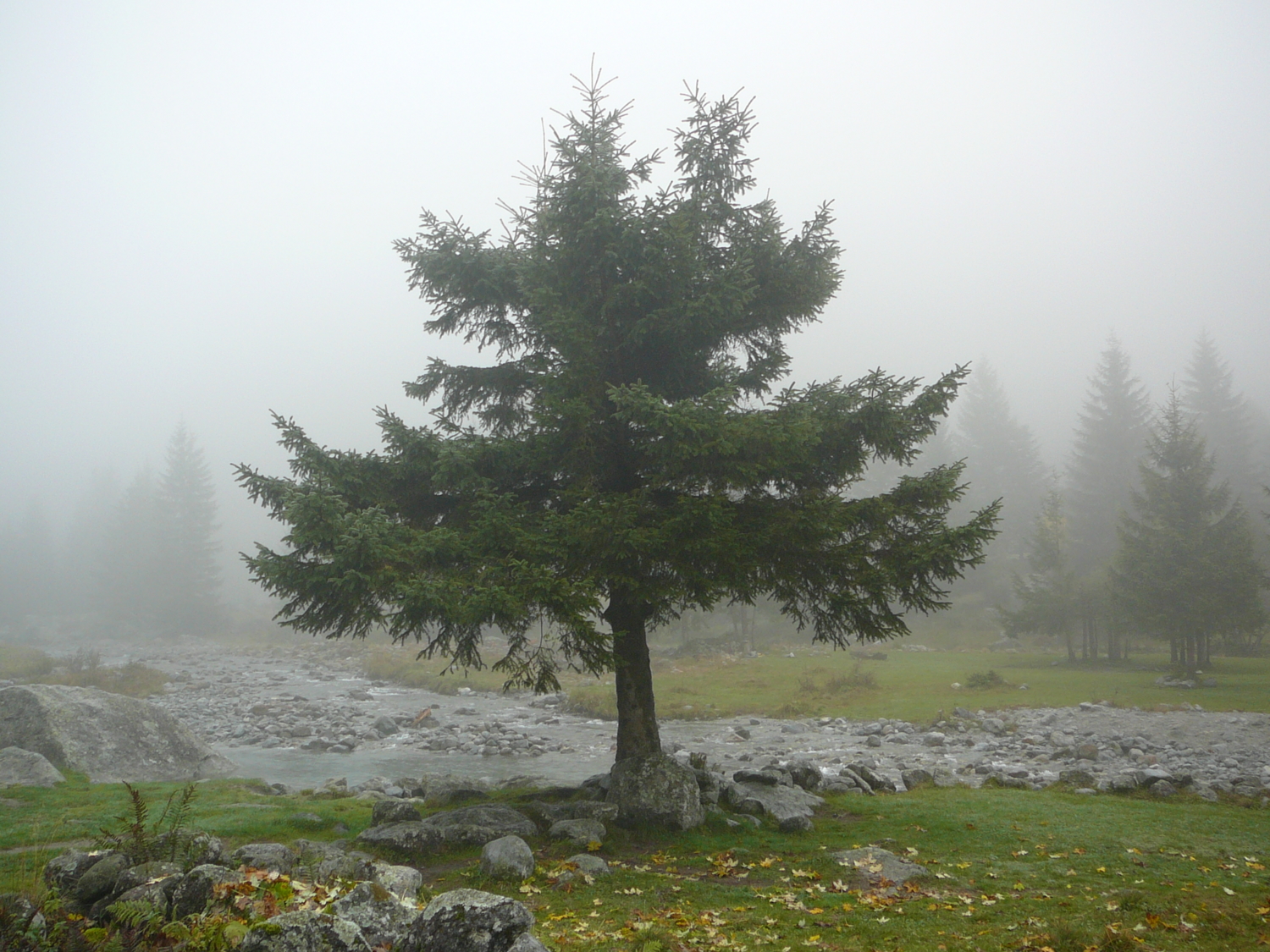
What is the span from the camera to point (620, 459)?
1234cm

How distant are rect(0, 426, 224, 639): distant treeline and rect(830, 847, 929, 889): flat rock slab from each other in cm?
8689

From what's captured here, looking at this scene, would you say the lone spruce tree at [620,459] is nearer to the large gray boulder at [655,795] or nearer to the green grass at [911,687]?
the large gray boulder at [655,795]

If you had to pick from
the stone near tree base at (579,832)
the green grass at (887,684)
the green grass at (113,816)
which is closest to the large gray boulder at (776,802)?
the stone near tree base at (579,832)

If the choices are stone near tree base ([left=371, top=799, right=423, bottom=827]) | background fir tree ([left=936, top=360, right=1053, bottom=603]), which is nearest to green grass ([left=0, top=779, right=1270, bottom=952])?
stone near tree base ([left=371, top=799, right=423, bottom=827])

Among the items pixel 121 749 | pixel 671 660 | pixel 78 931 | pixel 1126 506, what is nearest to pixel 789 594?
pixel 78 931

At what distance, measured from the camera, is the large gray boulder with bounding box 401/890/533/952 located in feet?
15.6

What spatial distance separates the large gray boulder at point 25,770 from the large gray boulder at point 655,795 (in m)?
12.8

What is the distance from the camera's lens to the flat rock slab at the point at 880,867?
321 inches

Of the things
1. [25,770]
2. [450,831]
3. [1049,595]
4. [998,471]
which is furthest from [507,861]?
[998,471]

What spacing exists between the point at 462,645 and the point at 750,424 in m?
5.52

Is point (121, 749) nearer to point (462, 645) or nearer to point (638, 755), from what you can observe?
point (462, 645)

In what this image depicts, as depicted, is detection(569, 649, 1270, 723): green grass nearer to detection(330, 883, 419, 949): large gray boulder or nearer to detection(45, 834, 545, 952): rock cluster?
detection(45, 834, 545, 952): rock cluster

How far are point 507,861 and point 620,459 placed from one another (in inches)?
254

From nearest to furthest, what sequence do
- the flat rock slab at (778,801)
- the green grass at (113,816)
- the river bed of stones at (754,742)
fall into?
the green grass at (113,816), the flat rock slab at (778,801), the river bed of stones at (754,742)
